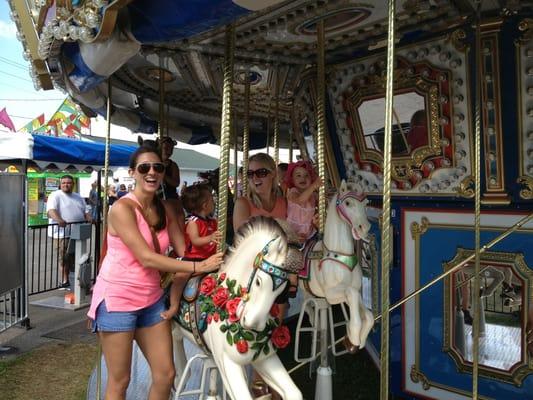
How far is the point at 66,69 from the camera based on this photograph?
283 cm

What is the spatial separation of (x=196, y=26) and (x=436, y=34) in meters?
1.73

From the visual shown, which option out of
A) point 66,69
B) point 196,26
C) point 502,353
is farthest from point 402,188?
point 66,69

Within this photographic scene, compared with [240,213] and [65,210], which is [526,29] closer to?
[240,213]

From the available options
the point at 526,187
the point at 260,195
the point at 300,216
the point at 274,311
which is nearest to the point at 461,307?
the point at 526,187

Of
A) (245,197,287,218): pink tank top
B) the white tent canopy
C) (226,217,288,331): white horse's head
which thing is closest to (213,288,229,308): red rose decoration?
(226,217,288,331): white horse's head

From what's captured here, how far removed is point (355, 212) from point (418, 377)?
150 centimetres

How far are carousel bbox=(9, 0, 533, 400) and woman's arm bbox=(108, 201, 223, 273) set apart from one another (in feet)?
0.40

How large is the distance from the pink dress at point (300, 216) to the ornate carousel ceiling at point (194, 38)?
109 cm

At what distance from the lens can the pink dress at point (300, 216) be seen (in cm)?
334

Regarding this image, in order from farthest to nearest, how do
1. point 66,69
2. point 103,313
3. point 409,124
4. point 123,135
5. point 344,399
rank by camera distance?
point 123,135 < point 344,399 < point 409,124 < point 66,69 < point 103,313

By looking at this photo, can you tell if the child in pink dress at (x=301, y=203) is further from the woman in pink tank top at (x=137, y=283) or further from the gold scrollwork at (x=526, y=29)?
the gold scrollwork at (x=526, y=29)

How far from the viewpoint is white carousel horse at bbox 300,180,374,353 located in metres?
2.79

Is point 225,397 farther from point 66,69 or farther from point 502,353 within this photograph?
point 66,69

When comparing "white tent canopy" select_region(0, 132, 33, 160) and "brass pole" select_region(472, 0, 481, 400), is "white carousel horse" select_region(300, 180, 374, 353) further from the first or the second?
"white tent canopy" select_region(0, 132, 33, 160)
